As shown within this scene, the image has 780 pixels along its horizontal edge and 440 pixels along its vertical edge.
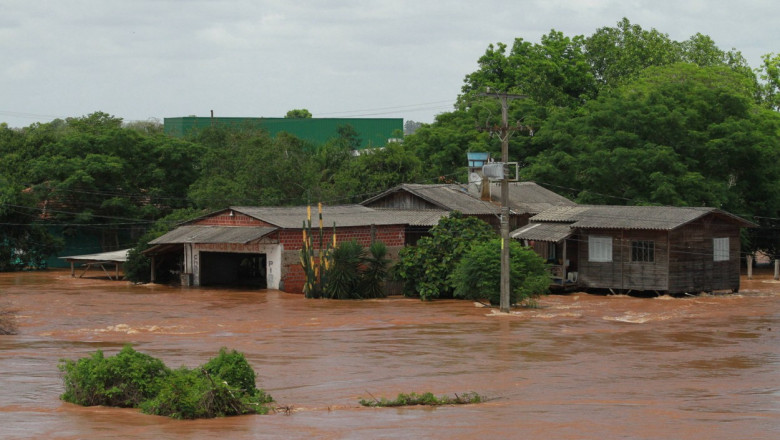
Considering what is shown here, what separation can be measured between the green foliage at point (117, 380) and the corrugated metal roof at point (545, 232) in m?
22.3

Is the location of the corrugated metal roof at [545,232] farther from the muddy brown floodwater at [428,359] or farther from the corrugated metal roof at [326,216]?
the corrugated metal roof at [326,216]

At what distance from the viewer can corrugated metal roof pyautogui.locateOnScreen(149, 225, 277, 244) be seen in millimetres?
34656

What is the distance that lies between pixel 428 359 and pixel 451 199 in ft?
66.0

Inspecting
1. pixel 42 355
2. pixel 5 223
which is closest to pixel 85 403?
pixel 42 355

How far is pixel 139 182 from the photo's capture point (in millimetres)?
50812

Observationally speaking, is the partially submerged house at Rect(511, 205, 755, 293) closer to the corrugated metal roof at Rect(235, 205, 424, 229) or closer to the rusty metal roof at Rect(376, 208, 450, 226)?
the rusty metal roof at Rect(376, 208, 450, 226)

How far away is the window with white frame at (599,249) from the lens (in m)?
34.9

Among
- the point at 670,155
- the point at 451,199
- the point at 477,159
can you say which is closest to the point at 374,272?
the point at 451,199

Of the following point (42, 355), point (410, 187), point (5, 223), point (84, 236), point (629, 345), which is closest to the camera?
point (42, 355)

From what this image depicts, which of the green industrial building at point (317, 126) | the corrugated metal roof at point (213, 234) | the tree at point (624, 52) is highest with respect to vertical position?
the tree at point (624, 52)

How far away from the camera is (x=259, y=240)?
3438 centimetres

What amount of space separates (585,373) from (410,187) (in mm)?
22129

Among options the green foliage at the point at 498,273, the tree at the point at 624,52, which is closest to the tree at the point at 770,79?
the tree at the point at 624,52

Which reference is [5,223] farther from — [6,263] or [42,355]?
[42,355]
